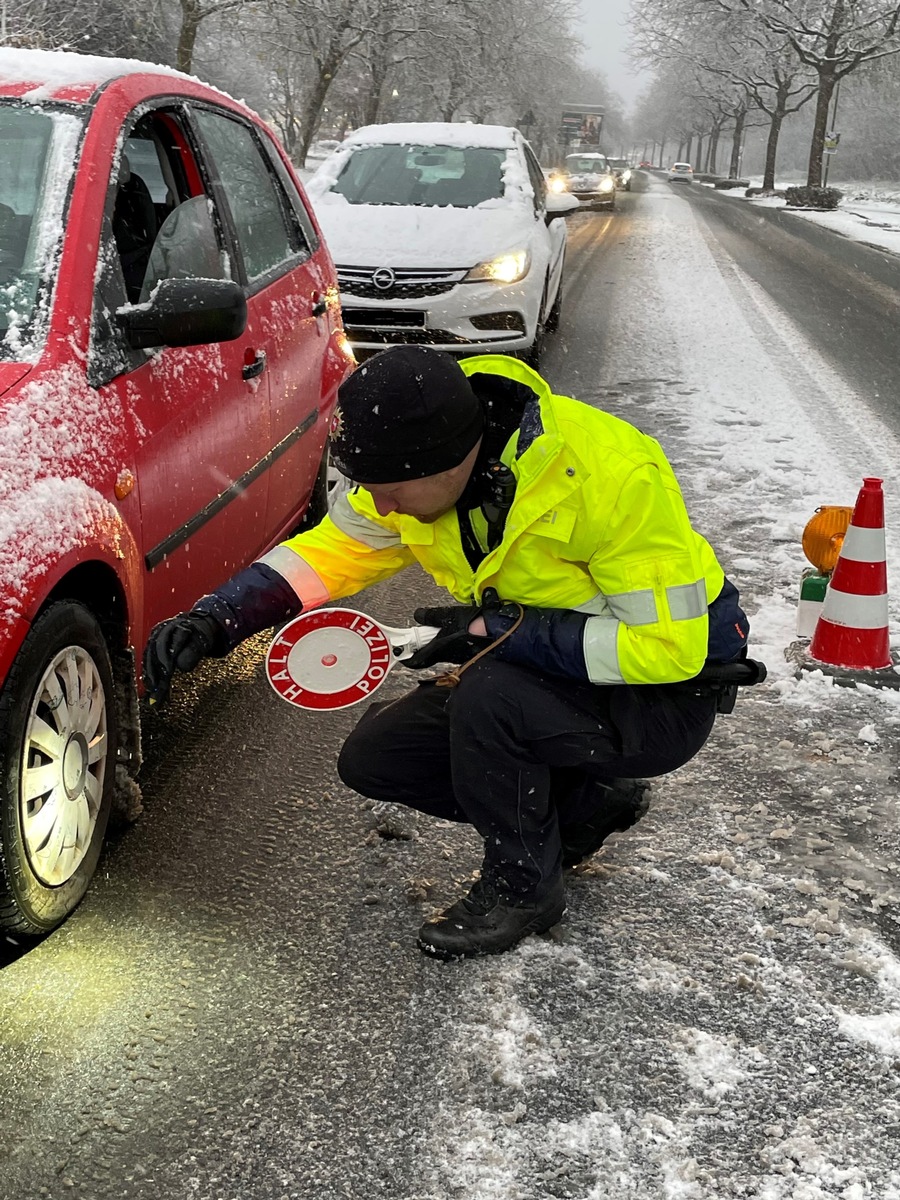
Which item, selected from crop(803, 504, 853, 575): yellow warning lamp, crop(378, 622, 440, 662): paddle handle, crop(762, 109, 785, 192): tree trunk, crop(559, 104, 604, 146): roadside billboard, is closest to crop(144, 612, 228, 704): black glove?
crop(378, 622, 440, 662): paddle handle

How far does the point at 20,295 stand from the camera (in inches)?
106

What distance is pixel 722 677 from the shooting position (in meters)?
2.52

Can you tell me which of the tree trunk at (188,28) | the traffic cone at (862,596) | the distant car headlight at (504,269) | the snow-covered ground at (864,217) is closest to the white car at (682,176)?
the snow-covered ground at (864,217)

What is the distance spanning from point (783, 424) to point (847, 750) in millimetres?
4605

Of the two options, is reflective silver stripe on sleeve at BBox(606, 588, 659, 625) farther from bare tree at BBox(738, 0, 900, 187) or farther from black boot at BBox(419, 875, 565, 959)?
bare tree at BBox(738, 0, 900, 187)

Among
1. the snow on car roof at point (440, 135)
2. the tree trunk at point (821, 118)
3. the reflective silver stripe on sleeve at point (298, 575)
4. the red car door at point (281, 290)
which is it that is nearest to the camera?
the reflective silver stripe on sleeve at point (298, 575)

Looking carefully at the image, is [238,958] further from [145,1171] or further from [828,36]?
A: [828,36]

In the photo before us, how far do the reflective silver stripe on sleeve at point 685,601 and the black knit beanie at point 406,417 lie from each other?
481 millimetres

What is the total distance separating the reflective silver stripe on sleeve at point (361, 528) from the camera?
2.68 m

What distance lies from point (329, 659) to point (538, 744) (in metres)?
0.47

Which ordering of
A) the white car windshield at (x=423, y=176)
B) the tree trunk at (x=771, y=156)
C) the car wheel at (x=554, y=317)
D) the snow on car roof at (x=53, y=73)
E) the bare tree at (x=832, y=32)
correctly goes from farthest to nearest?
the tree trunk at (x=771, y=156) → the bare tree at (x=832, y=32) → the car wheel at (x=554, y=317) → the white car windshield at (x=423, y=176) → the snow on car roof at (x=53, y=73)

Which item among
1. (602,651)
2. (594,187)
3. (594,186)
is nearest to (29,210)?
(602,651)

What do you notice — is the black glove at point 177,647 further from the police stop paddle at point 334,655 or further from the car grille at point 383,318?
the car grille at point 383,318

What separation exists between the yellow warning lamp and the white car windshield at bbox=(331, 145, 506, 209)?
17.3 feet
